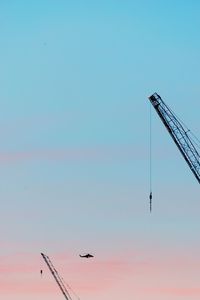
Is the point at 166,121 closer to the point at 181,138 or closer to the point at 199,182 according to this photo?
the point at 181,138

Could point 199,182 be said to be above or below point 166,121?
below

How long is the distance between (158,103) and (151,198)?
2248cm

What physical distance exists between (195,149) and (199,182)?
27.6 feet

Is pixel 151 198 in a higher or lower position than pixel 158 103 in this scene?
lower

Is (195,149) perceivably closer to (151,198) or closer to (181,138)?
(181,138)

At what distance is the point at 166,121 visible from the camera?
553ft

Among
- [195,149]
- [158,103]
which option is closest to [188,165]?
[195,149]

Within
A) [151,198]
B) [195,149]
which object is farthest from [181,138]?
[151,198]

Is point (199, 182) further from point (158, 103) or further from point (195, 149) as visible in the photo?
point (158, 103)

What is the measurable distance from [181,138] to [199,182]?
1122cm

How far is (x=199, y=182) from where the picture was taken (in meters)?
169

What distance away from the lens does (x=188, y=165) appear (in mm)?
167250

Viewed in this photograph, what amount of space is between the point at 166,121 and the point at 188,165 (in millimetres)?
11417

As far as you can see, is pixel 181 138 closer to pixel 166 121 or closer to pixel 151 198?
pixel 166 121
